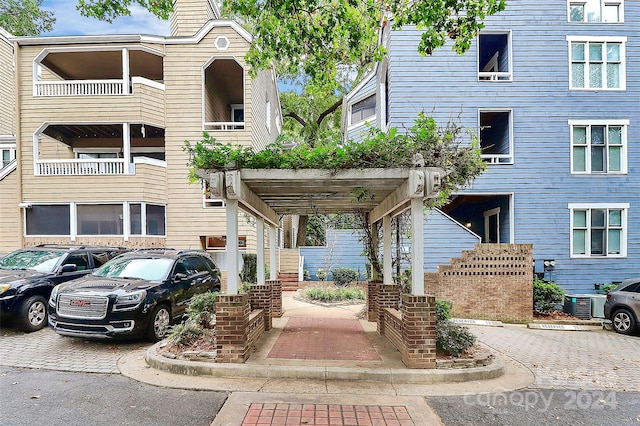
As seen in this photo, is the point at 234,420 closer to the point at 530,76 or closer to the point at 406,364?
the point at 406,364

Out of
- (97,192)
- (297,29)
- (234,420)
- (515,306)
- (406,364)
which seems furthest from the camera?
(97,192)

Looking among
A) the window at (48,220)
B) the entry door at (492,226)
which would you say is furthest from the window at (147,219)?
the entry door at (492,226)

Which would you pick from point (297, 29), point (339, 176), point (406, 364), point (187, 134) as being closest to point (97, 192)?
point (187, 134)

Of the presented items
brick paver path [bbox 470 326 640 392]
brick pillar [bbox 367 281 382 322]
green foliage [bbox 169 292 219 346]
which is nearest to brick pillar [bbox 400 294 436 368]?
brick paver path [bbox 470 326 640 392]

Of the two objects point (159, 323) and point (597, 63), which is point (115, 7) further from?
point (597, 63)

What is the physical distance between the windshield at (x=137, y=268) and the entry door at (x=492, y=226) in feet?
37.0

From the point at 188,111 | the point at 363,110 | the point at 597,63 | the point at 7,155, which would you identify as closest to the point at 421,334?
the point at 188,111

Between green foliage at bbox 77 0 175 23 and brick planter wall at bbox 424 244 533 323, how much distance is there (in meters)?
9.24

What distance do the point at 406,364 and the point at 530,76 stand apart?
11.7 meters

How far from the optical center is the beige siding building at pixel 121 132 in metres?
14.0

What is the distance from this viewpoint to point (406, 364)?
5.46 m

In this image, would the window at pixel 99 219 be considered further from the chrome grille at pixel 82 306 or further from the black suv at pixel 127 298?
the chrome grille at pixel 82 306

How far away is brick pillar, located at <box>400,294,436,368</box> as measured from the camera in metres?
5.38

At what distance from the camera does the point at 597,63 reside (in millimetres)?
13039
